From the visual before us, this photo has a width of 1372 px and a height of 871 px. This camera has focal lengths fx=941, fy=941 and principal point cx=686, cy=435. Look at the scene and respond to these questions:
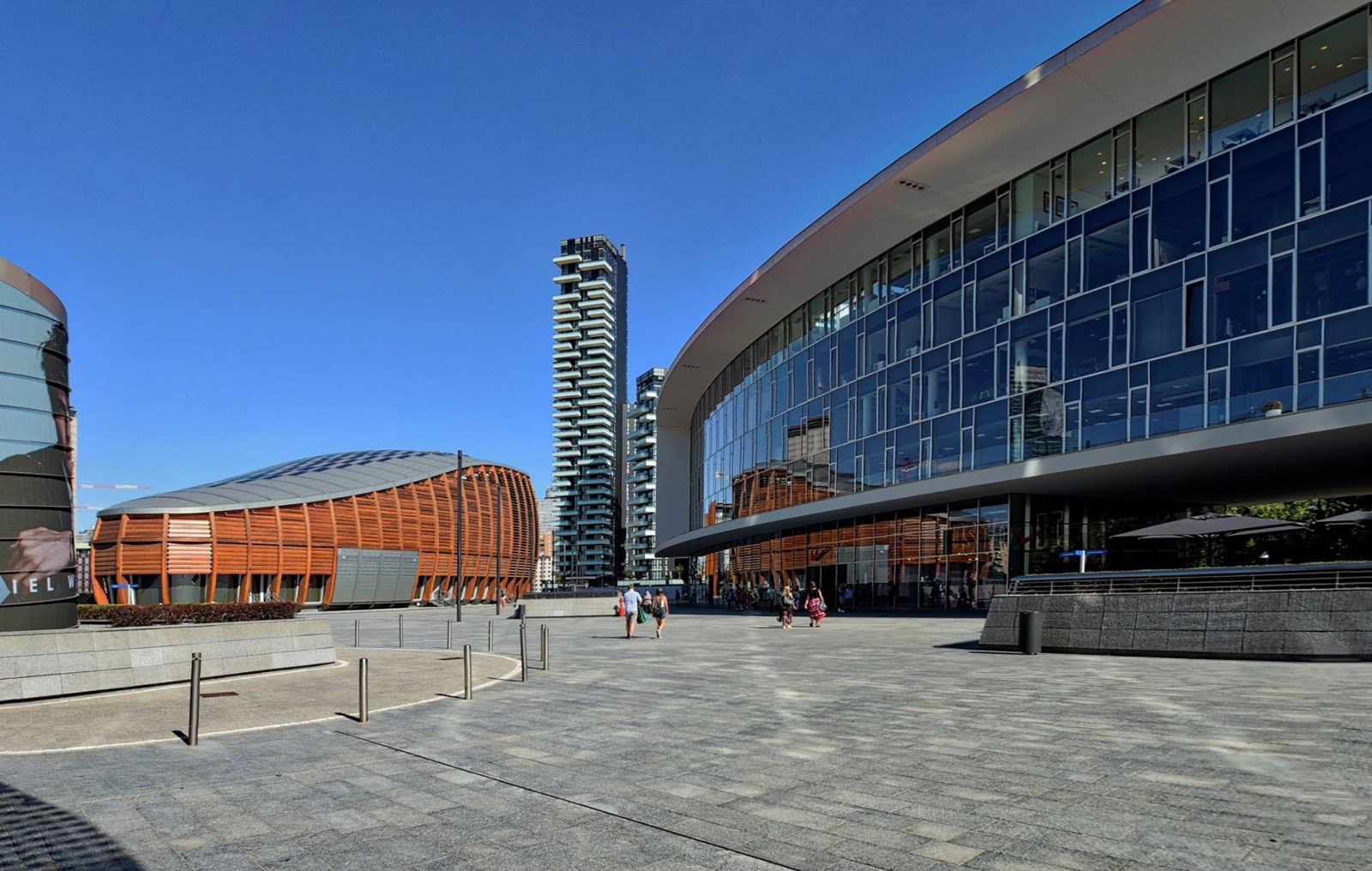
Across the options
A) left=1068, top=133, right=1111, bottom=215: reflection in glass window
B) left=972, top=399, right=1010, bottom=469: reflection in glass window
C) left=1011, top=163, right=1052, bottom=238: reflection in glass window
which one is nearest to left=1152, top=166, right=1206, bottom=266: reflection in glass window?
left=1068, top=133, right=1111, bottom=215: reflection in glass window

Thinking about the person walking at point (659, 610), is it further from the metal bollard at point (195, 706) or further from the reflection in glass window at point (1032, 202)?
the reflection in glass window at point (1032, 202)

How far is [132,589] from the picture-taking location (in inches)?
2244

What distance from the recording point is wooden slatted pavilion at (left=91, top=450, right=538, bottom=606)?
58000 millimetres

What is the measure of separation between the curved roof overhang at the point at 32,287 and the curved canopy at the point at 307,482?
148 feet

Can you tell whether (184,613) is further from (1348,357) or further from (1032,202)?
(1032,202)

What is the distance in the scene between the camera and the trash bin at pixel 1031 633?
62.0ft

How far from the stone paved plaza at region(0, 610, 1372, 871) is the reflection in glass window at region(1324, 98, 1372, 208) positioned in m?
15.2

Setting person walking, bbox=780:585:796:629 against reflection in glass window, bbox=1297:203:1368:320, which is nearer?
reflection in glass window, bbox=1297:203:1368:320

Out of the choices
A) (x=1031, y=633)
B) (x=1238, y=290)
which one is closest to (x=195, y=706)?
(x=1031, y=633)

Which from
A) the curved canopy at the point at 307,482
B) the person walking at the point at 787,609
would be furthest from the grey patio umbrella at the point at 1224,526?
the curved canopy at the point at 307,482

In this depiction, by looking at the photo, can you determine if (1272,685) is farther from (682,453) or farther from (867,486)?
(682,453)

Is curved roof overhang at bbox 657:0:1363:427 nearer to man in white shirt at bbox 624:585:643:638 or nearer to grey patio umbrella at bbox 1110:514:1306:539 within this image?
grey patio umbrella at bbox 1110:514:1306:539

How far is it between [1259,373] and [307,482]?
64434mm

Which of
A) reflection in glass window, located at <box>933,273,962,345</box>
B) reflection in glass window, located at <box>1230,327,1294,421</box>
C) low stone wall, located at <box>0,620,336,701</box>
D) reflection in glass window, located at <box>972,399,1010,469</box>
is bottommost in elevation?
low stone wall, located at <box>0,620,336,701</box>
